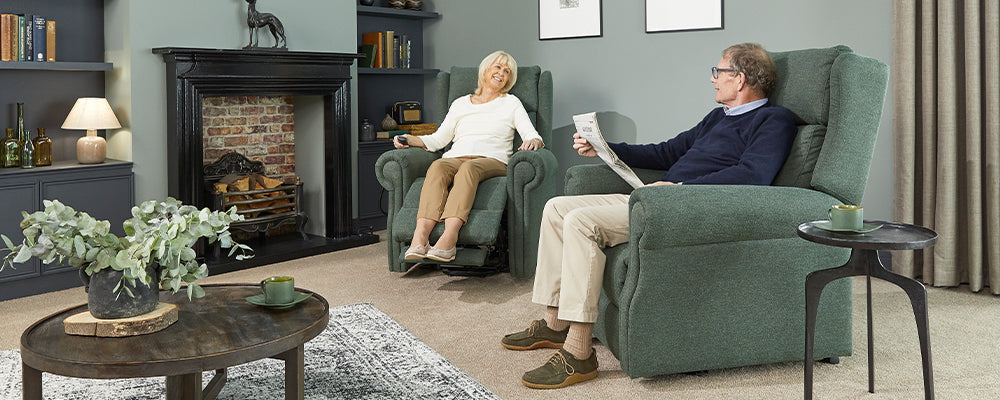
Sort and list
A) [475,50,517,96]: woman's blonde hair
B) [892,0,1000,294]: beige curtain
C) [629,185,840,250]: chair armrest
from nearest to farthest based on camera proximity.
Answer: [629,185,840,250]: chair armrest < [892,0,1000,294]: beige curtain < [475,50,517,96]: woman's blonde hair

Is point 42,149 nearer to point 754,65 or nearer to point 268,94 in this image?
point 268,94

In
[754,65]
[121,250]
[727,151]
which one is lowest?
[121,250]

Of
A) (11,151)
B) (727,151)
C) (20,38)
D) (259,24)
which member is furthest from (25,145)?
(727,151)

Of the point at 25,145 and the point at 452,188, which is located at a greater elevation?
the point at 25,145

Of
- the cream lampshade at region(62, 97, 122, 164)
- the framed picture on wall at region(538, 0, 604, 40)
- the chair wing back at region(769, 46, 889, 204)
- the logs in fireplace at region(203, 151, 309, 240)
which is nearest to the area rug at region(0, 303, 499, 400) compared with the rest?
the chair wing back at region(769, 46, 889, 204)

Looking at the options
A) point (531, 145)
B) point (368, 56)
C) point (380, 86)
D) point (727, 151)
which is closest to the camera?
point (727, 151)

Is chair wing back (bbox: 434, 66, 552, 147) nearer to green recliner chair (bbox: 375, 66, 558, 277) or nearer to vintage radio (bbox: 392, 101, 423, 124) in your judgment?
green recliner chair (bbox: 375, 66, 558, 277)

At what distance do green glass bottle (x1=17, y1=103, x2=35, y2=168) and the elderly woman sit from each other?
65.8 inches

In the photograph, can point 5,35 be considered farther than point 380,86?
No

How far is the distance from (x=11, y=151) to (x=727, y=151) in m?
3.18

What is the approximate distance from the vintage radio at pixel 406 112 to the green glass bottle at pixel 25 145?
2.39 metres

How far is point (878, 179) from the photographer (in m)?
4.02

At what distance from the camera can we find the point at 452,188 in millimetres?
3816

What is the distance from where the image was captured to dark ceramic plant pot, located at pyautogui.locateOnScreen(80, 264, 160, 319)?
1.93 metres
